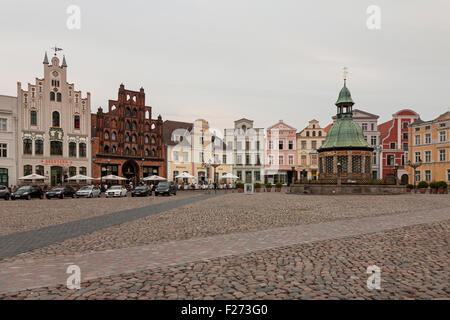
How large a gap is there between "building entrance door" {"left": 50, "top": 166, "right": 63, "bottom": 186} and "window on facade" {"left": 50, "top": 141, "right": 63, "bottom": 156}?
1.98m

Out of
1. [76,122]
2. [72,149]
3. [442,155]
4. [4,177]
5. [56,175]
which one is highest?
[76,122]

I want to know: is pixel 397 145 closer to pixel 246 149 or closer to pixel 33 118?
pixel 246 149

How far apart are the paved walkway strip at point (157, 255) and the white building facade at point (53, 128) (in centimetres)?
4286

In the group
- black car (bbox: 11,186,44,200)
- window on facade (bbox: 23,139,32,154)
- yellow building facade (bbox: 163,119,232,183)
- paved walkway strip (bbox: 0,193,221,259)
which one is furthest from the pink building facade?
paved walkway strip (bbox: 0,193,221,259)

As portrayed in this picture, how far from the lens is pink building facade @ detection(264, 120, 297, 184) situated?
66.1 meters

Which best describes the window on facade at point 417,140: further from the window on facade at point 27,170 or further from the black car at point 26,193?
the window on facade at point 27,170

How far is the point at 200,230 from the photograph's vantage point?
11141mm

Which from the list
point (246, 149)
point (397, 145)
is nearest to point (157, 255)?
point (246, 149)

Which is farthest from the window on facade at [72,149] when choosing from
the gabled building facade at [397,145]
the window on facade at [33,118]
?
the gabled building facade at [397,145]

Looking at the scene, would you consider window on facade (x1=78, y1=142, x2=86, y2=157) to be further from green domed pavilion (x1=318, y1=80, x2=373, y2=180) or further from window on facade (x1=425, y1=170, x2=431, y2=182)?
window on facade (x1=425, y1=170, x2=431, y2=182)

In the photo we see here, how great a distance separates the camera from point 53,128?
46.9 m

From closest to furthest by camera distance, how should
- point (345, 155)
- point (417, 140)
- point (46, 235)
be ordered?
point (46, 235), point (345, 155), point (417, 140)

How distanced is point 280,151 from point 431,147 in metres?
25.4

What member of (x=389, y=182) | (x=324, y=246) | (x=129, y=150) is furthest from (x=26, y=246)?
(x=129, y=150)
